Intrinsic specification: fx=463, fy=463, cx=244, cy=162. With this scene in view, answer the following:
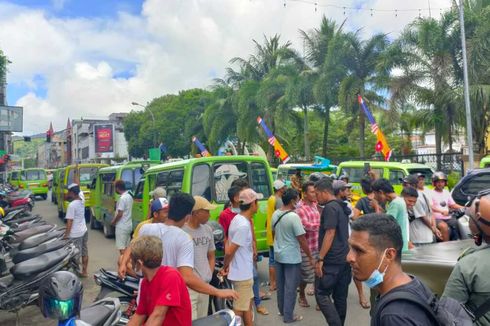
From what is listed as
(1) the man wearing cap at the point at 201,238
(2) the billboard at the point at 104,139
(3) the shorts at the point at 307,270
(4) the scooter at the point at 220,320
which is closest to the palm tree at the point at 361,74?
(3) the shorts at the point at 307,270

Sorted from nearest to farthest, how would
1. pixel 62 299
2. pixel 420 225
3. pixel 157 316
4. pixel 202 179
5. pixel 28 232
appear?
pixel 62 299
pixel 157 316
pixel 420 225
pixel 202 179
pixel 28 232

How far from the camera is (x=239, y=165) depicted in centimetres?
738

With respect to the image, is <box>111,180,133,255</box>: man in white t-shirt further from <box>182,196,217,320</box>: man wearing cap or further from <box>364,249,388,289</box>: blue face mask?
<box>364,249,388,289</box>: blue face mask

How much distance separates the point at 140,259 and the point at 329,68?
2298 cm

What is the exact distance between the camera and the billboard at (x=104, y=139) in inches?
3366

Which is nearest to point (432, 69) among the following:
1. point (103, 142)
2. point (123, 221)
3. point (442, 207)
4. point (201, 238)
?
point (442, 207)

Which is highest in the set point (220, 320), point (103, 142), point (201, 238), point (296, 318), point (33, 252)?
point (103, 142)

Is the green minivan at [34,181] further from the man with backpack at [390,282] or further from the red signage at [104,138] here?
the red signage at [104,138]

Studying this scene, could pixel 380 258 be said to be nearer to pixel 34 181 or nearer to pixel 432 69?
pixel 432 69

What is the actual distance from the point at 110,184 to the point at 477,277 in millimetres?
10774

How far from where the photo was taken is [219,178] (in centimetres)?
713

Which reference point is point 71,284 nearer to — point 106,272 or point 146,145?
point 106,272

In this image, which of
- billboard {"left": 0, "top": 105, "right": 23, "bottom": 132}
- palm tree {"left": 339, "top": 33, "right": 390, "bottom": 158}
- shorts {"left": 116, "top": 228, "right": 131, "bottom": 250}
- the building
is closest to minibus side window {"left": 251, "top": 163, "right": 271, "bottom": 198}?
shorts {"left": 116, "top": 228, "right": 131, "bottom": 250}

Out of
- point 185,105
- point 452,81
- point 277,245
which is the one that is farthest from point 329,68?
point 185,105
